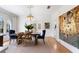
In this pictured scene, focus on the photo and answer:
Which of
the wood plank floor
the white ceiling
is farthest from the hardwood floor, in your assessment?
the white ceiling

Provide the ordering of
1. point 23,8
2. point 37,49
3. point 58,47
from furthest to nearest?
point 23,8
point 58,47
point 37,49

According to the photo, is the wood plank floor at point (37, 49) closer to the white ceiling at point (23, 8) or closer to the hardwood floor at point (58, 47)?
the hardwood floor at point (58, 47)

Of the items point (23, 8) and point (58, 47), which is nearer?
point (58, 47)

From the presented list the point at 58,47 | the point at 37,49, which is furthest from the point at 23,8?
the point at 58,47

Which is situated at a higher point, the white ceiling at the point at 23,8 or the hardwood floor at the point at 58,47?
the white ceiling at the point at 23,8

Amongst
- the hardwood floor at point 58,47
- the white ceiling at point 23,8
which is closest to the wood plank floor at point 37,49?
the hardwood floor at point 58,47

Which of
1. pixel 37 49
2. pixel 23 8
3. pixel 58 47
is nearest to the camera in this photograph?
pixel 37 49

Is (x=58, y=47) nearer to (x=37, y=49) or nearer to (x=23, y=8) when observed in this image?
(x=37, y=49)

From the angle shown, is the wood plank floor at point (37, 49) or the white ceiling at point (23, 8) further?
the white ceiling at point (23, 8)

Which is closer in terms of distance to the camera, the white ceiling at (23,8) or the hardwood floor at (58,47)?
the hardwood floor at (58,47)

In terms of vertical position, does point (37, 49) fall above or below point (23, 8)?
below

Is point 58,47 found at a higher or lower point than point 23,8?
lower
